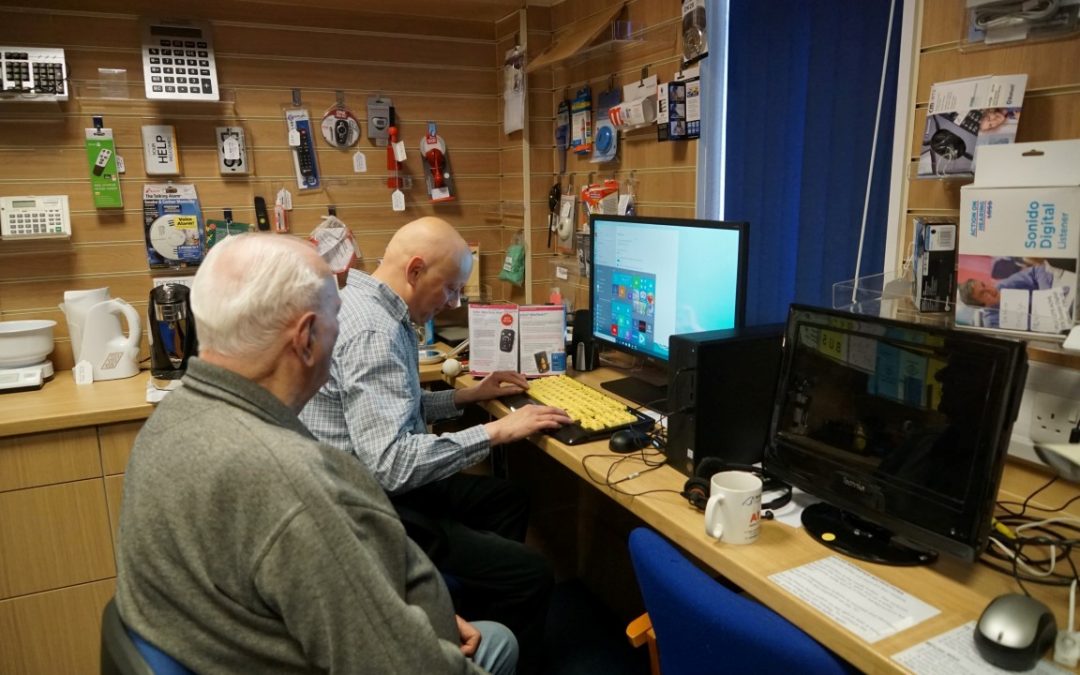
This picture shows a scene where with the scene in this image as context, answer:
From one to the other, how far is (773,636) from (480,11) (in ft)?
8.64

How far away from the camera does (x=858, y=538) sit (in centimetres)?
121

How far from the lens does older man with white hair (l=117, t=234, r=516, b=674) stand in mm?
905

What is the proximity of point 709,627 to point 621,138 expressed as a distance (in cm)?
182

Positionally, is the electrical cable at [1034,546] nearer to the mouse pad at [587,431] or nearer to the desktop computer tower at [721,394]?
the desktop computer tower at [721,394]

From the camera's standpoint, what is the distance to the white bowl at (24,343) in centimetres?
230

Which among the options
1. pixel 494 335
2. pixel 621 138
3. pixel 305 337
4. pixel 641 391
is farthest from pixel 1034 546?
pixel 621 138

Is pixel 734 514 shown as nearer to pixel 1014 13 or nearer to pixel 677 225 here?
pixel 677 225

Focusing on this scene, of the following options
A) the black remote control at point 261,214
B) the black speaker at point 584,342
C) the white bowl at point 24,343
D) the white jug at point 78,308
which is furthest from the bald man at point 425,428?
the white bowl at point 24,343

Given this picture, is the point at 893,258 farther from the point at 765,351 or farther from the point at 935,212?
the point at 765,351

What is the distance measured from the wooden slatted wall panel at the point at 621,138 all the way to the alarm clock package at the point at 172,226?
128 cm

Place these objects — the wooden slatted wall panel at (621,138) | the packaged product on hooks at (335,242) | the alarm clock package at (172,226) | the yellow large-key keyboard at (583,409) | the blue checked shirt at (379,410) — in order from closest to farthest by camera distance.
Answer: the blue checked shirt at (379,410) → the yellow large-key keyboard at (583,409) → the wooden slatted wall panel at (621,138) → the alarm clock package at (172,226) → the packaged product on hooks at (335,242)

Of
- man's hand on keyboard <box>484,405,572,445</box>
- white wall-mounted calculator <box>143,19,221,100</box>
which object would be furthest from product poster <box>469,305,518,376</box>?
white wall-mounted calculator <box>143,19,221,100</box>

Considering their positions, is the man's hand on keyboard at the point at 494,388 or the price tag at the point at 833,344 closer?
the price tag at the point at 833,344

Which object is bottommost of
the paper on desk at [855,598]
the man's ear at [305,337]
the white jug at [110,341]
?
the paper on desk at [855,598]
